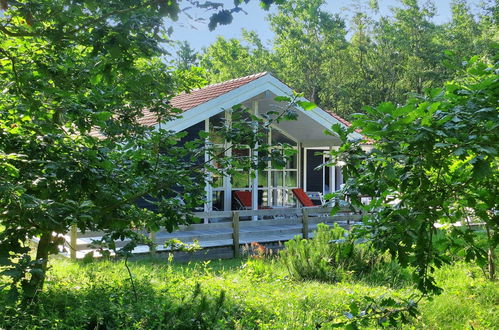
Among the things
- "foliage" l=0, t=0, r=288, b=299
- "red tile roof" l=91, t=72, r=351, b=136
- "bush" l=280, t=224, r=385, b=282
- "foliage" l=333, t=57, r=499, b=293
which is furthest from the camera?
"red tile roof" l=91, t=72, r=351, b=136

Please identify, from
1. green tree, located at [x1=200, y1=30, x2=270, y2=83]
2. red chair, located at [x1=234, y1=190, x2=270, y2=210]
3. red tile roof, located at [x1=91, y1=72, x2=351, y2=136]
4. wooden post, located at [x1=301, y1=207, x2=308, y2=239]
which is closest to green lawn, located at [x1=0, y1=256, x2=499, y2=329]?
wooden post, located at [x1=301, y1=207, x2=308, y2=239]

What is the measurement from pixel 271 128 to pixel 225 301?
5590mm

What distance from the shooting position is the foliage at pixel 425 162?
249 cm

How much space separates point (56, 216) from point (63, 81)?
68.0 inches

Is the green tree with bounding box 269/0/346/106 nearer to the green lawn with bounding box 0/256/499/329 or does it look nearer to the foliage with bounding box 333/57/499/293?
the green lawn with bounding box 0/256/499/329

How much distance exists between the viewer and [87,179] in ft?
12.9

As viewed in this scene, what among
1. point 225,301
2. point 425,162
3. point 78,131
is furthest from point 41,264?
point 425,162

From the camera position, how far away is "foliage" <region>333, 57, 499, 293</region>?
2494mm

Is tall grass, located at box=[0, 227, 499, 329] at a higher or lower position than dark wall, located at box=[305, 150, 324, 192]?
lower

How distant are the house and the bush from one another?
274 cm

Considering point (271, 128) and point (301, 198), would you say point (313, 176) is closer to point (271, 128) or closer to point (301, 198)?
point (301, 198)

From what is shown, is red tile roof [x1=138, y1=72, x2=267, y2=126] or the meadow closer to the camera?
the meadow

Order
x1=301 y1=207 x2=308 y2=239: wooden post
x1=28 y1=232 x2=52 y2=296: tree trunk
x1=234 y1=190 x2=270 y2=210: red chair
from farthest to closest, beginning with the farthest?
x1=234 y1=190 x2=270 y2=210: red chair, x1=301 y1=207 x2=308 y2=239: wooden post, x1=28 y1=232 x2=52 y2=296: tree trunk

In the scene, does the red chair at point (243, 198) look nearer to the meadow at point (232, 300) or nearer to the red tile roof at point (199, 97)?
the red tile roof at point (199, 97)
